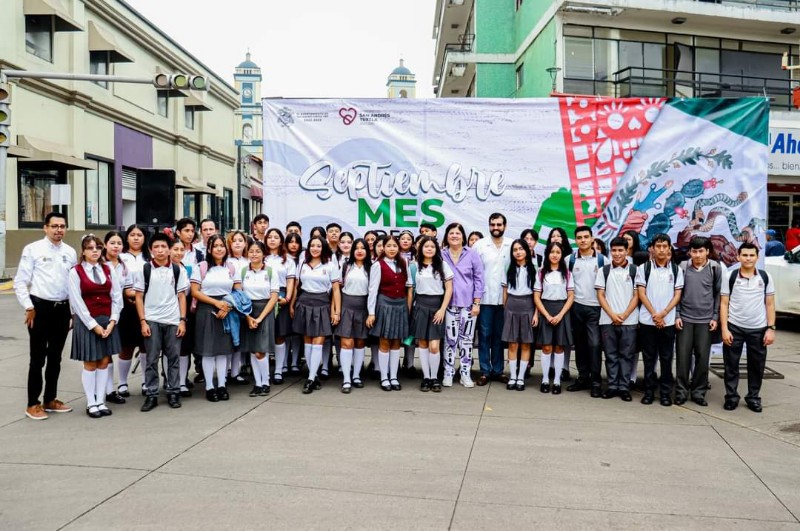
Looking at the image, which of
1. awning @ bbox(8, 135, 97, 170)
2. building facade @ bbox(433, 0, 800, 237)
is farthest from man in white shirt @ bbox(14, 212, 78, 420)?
building facade @ bbox(433, 0, 800, 237)

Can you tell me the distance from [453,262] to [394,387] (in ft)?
4.77

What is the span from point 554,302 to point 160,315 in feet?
12.8

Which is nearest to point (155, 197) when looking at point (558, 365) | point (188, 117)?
point (558, 365)

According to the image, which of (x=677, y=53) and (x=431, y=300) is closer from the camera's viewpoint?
(x=431, y=300)

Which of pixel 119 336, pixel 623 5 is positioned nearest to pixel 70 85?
pixel 623 5

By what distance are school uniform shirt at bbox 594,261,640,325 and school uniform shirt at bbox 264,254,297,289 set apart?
3.13m

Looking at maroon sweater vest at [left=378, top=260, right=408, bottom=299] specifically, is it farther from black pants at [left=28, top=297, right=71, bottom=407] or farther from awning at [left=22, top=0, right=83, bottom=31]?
awning at [left=22, top=0, right=83, bottom=31]

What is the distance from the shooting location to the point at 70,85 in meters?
22.8

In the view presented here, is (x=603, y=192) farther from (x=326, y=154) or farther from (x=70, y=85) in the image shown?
(x=70, y=85)

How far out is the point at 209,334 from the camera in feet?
22.2

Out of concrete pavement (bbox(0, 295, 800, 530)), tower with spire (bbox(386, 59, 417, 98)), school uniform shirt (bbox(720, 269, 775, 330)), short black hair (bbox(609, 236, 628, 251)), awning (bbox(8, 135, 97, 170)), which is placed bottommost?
concrete pavement (bbox(0, 295, 800, 530))

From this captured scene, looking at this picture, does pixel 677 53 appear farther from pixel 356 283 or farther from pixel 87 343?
pixel 87 343

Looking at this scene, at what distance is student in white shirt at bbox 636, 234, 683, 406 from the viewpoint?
6.80m

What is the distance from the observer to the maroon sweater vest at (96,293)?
19.9 feet
